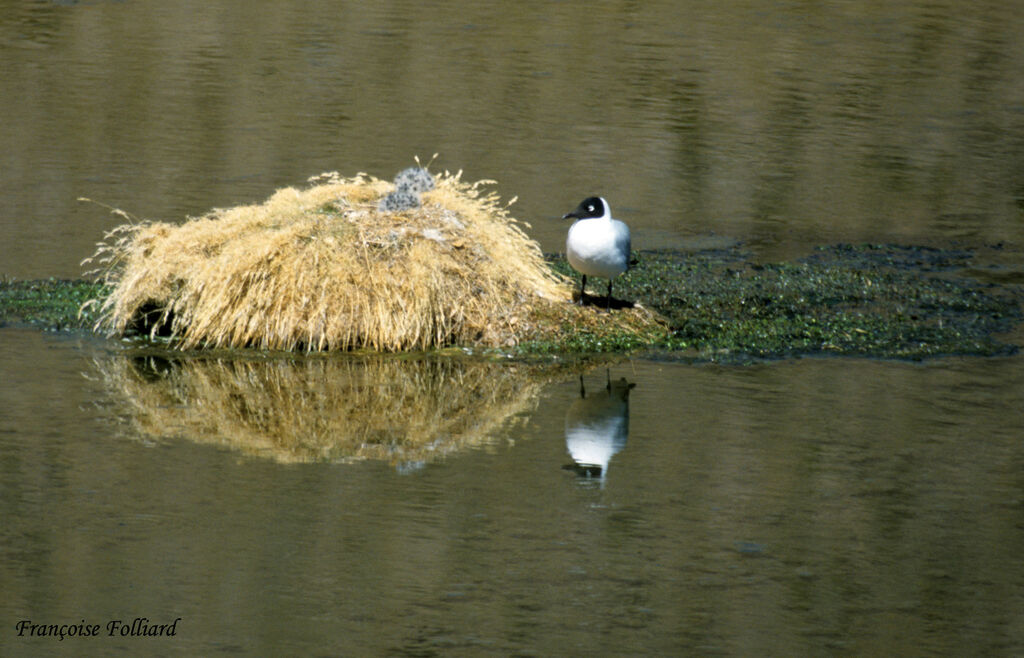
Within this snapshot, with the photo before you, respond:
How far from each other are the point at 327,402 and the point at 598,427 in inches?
69.9

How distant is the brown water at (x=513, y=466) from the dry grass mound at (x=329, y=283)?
33 centimetres

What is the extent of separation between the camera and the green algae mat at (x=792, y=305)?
11.1 metres

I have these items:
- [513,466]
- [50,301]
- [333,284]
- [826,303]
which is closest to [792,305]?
[826,303]

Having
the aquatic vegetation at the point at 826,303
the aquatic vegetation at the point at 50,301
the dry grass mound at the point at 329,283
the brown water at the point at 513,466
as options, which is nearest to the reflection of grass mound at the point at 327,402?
the brown water at the point at 513,466

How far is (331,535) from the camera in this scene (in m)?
7.50

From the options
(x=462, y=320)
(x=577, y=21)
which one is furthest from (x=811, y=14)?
(x=462, y=320)

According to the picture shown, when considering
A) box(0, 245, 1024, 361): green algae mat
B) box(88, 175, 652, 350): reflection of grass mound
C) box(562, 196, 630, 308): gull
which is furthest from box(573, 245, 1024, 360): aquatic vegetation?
box(88, 175, 652, 350): reflection of grass mound

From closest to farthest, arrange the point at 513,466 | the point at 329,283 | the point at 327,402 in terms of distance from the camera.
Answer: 1. the point at 513,466
2. the point at 327,402
3. the point at 329,283

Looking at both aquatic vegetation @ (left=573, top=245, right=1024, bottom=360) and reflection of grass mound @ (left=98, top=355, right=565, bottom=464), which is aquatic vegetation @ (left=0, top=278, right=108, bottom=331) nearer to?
reflection of grass mound @ (left=98, top=355, right=565, bottom=464)

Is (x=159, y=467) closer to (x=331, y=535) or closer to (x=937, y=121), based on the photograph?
(x=331, y=535)

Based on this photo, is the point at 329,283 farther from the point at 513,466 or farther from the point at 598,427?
the point at 513,466

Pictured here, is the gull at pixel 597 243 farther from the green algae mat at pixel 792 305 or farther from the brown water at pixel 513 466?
the brown water at pixel 513 466

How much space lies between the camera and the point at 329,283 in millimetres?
10688

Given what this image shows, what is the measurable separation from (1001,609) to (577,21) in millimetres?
19855
